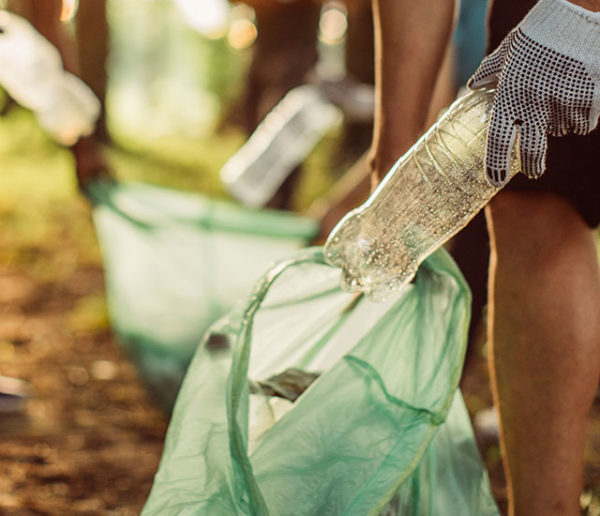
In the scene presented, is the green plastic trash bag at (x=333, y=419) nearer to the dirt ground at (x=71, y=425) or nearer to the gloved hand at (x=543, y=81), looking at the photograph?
the gloved hand at (x=543, y=81)

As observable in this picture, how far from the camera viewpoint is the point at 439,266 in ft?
3.46

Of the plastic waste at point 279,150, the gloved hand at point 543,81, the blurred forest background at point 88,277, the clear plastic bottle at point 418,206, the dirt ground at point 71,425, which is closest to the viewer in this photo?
the gloved hand at point 543,81

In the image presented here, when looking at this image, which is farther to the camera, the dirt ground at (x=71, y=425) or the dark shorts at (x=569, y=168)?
the dirt ground at (x=71, y=425)

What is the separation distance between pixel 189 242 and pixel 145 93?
34.6 m

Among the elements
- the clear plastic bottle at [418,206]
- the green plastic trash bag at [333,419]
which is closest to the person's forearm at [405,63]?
the clear plastic bottle at [418,206]

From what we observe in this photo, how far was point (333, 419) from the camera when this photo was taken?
1.04 m

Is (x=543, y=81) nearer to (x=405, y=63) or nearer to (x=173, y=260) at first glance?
(x=405, y=63)

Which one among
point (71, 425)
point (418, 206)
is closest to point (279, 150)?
point (71, 425)

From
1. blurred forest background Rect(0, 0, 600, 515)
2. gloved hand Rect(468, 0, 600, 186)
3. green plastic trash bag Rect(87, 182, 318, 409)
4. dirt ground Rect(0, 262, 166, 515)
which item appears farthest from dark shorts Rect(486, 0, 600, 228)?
dirt ground Rect(0, 262, 166, 515)

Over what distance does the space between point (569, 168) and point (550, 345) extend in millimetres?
257

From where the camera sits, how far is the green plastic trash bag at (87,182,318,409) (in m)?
1.71

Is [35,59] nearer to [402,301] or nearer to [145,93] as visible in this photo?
[402,301]

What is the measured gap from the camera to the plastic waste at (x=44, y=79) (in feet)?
5.98

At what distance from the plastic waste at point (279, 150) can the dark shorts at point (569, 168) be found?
62.7 inches
